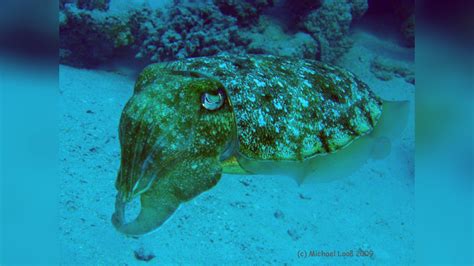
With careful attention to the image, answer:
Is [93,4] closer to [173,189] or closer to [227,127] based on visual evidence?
[227,127]

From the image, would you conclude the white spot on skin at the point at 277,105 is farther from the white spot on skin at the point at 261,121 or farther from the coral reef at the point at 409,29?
the coral reef at the point at 409,29

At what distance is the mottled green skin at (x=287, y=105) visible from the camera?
1.90m

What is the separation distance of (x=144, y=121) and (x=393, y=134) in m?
2.34

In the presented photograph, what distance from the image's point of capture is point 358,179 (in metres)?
2.87

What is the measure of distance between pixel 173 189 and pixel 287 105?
85cm

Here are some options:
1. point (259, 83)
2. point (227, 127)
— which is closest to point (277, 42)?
point (259, 83)

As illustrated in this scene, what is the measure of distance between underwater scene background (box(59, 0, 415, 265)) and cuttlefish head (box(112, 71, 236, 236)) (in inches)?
23.2

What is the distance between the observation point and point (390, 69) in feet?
17.4

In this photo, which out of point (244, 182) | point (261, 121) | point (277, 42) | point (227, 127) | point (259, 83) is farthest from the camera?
point (277, 42)

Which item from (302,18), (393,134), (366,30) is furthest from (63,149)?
(366,30)

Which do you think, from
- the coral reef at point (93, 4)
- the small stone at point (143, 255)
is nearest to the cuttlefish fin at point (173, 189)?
the small stone at point (143, 255)

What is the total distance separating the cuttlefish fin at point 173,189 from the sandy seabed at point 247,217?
50 centimetres

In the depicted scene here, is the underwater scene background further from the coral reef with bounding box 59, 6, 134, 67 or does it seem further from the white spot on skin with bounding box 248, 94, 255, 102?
the white spot on skin with bounding box 248, 94, 255, 102
